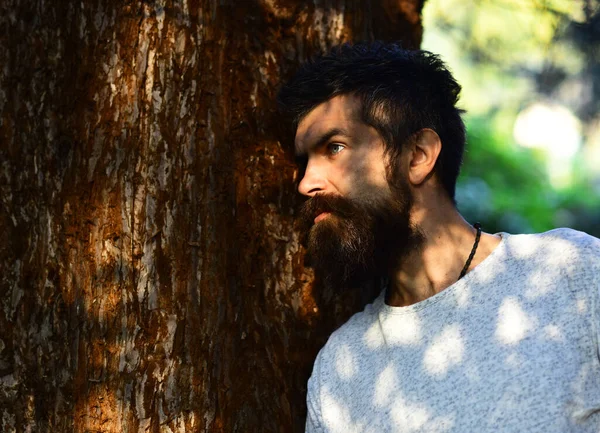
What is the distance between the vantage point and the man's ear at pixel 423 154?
2.97m

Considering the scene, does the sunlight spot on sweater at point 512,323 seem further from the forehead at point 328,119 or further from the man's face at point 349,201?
the forehead at point 328,119

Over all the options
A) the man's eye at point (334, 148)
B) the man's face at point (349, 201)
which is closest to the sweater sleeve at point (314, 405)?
the man's face at point (349, 201)

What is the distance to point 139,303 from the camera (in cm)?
263

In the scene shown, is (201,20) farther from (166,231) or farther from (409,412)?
(409,412)

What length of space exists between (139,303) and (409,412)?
38.1 inches

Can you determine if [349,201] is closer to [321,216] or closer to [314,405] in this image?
[321,216]

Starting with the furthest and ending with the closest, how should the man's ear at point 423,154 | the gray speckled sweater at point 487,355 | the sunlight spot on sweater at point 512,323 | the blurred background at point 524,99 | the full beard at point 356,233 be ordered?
1. the blurred background at point 524,99
2. the man's ear at point 423,154
3. the full beard at point 356,233
4. the sunlight spot on sweater at point 512,323
5. the gray speckled sweater at point 487,355

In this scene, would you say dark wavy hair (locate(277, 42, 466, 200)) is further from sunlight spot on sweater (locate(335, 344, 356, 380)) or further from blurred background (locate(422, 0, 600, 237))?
sunlight spot on sweater (locate(335, 344, 356, 380))

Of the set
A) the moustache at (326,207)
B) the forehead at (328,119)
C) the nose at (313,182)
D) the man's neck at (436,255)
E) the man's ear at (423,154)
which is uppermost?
the forehead at (328,119)

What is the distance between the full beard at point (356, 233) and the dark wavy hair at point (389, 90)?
6.7 inches

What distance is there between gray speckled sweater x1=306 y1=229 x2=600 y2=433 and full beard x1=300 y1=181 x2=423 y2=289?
0.22 meters

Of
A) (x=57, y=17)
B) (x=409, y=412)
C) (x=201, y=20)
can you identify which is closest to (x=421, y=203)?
(x=409, y=412)

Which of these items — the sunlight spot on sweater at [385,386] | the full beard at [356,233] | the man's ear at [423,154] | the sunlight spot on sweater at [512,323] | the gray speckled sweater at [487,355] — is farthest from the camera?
the man's ear at [423,154]

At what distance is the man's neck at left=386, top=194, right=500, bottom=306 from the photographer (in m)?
2.88
